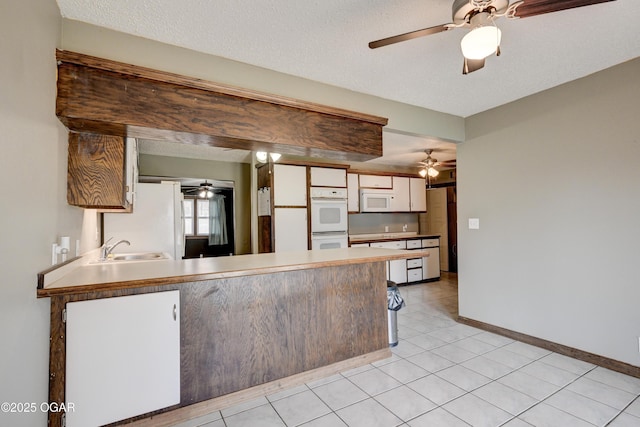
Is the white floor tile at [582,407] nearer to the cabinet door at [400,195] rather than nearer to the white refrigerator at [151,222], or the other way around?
the white refrigerator at [151,222]

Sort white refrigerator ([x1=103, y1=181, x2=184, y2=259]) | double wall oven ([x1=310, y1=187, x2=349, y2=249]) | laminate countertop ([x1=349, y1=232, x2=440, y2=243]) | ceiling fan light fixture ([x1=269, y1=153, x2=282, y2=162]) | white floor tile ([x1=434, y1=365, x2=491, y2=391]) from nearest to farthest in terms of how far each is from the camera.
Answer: white floor tile ([x1=434, y1=365, x2=491, y2=391]) → white refrigerator ([x1=103, y1=181, x2=184, y2=259]) → ceiling fan light fixture ([x1=269, y1=153, x2=282, y2=162]) → double wall oven ([x1=310, y1=187, x2=349, y2=249]) → laminate countertop ([x1=349, y1=232, x2=440, y2=243])

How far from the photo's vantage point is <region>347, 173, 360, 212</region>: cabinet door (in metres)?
5.54

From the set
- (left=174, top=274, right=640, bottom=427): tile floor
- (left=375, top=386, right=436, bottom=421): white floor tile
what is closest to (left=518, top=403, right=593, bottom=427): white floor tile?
(left=174, top=274, right=640, bottom=427): tile floor

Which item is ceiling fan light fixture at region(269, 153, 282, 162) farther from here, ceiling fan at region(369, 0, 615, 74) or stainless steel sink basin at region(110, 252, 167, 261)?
ceiling fan at region(369, 0, 615, 74)

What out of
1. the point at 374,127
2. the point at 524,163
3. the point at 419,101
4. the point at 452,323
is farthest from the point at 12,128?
the point at 452,323

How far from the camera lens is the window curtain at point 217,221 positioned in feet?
19.5

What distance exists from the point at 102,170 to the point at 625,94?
13.2ft

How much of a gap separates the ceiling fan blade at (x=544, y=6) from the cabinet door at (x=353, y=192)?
13.5 feet

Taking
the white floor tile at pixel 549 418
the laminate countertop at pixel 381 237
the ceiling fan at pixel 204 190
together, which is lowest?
the white floor tile at pixel 549 418

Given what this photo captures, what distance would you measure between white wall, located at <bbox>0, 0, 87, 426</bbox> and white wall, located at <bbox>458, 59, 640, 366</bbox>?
12.5 feet

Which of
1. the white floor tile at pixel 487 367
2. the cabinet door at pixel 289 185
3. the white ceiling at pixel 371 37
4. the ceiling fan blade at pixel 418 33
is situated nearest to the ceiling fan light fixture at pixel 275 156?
the cabinet door at pixel 289 185

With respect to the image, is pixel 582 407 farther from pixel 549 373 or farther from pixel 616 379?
pixel 616 379

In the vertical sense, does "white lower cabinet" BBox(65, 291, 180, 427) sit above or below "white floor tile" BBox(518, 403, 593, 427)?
above

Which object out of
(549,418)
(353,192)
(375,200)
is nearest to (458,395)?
(549,418)
